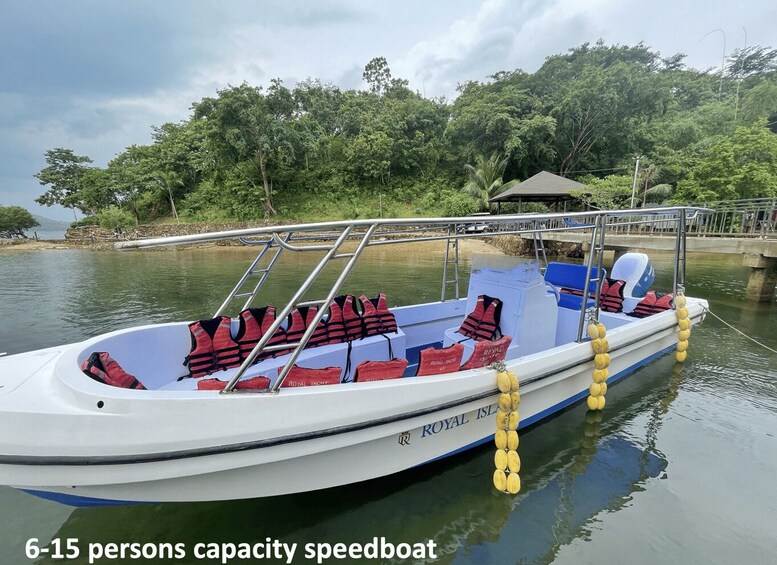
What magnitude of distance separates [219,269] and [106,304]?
660 cm

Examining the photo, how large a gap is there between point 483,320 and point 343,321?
5.31 feet

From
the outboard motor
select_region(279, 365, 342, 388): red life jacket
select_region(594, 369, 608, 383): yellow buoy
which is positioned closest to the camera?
select_region(279, 365, 342, 388): red life jacket

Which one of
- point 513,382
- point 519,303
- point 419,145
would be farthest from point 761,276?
point 419,145

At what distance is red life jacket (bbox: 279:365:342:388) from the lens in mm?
2677

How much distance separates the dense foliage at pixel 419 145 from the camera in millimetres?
24859

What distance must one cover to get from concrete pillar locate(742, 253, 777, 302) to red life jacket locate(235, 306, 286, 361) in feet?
38.4

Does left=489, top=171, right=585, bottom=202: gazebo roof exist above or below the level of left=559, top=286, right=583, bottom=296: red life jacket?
above

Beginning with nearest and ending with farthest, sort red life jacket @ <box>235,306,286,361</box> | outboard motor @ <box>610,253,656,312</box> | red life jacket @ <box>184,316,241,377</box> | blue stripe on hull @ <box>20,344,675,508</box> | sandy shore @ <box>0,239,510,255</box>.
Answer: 1. blue stripe on hull @ <box>20,344,675,508</box>
2. red life jacket @ <box>184,316,241,377</box>
3. red life jacket @ <box>235,306,286,361</box>
4. outboard motor @ <box>610,253,656,312</box>
5. sandy shore @ <box>0,239,510,255</box>

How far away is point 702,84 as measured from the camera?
35.9 m

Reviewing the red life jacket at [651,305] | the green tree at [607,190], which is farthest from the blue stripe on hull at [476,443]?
the green tree at [607,190]

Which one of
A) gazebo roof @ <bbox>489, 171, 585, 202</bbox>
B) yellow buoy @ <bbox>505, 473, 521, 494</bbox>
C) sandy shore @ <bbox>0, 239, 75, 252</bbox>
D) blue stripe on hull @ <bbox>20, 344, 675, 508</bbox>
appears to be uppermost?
gazebo roof @ <bbox>489, 171, 585, 202</bbox>

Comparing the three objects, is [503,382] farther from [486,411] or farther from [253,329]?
[253,329]

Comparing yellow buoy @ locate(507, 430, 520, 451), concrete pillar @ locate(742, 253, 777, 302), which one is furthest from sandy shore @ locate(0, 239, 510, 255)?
yellow buoy @ locate(507, 430, 520, 451)

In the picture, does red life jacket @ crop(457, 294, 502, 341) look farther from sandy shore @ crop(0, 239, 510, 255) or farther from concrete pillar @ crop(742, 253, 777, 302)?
sandy shore @ crop(0, 239, 510, 255)
